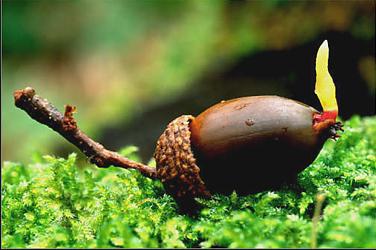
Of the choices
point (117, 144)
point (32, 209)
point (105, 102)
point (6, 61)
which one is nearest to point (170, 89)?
point (117, 144)

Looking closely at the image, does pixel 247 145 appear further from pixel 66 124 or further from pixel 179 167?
pixel 66 124

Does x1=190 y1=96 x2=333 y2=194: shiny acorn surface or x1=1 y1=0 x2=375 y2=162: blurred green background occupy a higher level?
x1=1 y1=0 x2=375 y2=162: blurred green background

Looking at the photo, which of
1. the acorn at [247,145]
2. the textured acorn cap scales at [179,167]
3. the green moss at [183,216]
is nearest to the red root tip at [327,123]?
the acorn at [247,145]

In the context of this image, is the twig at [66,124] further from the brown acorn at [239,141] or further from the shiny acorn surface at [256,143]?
the shiny acorn surface at [256,143]

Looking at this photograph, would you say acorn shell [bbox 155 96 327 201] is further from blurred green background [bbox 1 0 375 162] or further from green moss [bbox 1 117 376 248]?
blurred green background [bbox 1 0 375 162]

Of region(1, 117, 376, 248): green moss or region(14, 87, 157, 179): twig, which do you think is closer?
region(1, 117, 376, 248): green moss

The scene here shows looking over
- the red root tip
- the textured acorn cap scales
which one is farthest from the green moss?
the red root tip
